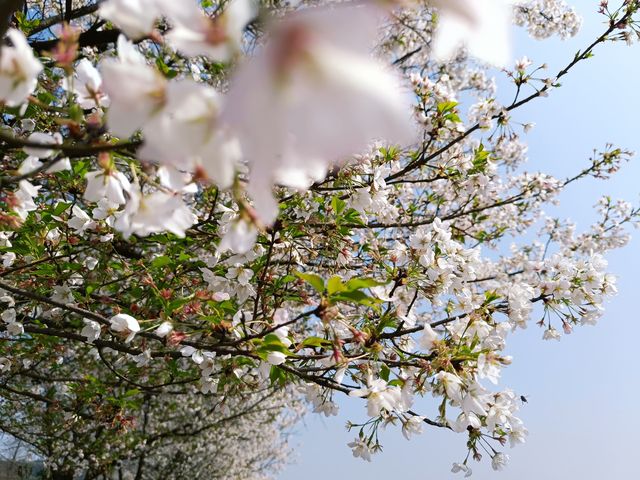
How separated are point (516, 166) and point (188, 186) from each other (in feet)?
22.4

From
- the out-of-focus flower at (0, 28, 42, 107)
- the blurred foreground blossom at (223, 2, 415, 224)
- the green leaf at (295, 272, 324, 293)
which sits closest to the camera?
the blurred foreground blossom at (223, 2, 415, 224)

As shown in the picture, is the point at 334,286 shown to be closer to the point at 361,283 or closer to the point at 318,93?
the point at 361,283

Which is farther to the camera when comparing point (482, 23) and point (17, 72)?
point (17, 72)

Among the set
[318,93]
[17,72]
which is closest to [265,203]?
[318,93]

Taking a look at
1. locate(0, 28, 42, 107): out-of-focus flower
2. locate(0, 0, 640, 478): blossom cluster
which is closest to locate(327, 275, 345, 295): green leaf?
locate(0, 0, 640, 478): blossom cluster

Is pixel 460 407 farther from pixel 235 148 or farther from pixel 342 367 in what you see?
pixel 235 148

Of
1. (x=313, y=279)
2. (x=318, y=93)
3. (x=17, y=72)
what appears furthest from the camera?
(x=313, y=279)

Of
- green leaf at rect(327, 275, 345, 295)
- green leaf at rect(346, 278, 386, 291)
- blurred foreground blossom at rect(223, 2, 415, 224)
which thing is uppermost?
green leaf at rect(327, 275, 345, 295)

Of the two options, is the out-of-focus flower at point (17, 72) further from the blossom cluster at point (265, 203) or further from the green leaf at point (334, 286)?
the green leaf at point (334, 286)

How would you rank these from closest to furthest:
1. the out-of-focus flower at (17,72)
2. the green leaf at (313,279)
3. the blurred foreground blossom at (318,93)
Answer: the blurred foreground blossom at (318,93) < the out-of-focus flower at (17,72) < the green leaf at (313,279)

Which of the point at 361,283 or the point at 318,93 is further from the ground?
the point at 361,283

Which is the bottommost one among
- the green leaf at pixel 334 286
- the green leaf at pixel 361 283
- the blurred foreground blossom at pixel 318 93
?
the blurred foreground blossom at pixel 318 93

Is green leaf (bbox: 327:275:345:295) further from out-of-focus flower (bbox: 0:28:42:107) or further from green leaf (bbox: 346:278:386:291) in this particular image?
out-of-focus flower (bbox: 0:28:42:107)

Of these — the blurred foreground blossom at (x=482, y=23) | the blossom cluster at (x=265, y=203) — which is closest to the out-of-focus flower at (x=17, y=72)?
the blossom cluster at (x=265, y=203)
